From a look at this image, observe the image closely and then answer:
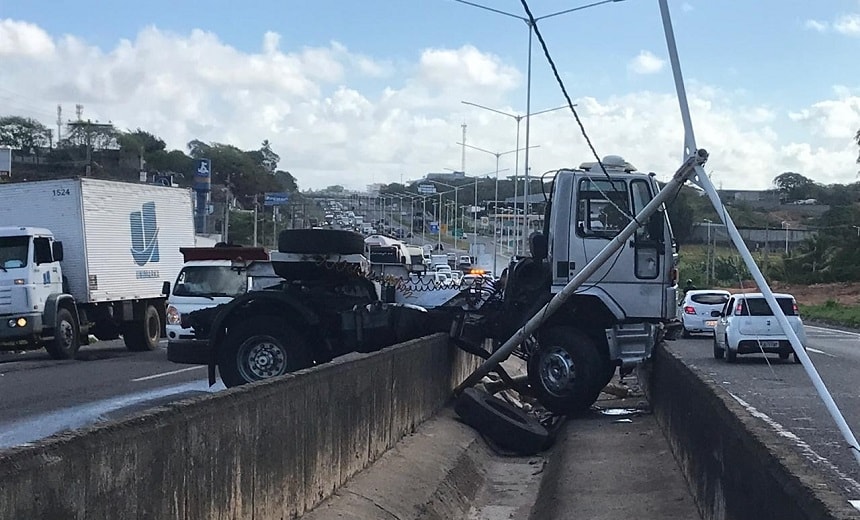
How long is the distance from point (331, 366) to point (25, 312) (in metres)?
15.2

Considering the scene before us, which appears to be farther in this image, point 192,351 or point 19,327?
point 19,327

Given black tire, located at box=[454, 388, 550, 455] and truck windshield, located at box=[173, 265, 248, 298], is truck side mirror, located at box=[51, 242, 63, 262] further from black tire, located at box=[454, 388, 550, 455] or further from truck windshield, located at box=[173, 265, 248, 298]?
black tire, located at box=[454, 388, 550, 455]

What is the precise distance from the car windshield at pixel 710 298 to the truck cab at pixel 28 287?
21780mm

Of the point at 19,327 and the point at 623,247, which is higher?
the point at 623,247

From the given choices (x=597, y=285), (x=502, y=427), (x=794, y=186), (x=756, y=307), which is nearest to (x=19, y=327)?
(x=502, y=427)

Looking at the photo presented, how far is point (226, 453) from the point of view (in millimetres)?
7051

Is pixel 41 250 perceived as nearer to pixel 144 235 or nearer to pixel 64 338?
pixel 64 338

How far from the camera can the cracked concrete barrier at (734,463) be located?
5523mm

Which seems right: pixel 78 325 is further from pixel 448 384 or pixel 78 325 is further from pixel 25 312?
pixel 448 384

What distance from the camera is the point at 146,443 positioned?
19.4ft

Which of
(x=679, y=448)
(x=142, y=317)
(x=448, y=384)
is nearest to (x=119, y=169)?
(x=142, y=317)

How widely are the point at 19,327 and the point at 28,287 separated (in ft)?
2.83

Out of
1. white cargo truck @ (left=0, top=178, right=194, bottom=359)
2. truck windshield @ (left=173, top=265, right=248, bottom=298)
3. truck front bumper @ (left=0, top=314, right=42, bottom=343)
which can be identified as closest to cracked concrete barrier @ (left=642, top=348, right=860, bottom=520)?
truck windshield @ (left=173, top=265, right=248, bottom=298)

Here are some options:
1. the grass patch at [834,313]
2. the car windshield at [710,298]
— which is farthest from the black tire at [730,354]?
the grass patch at [834,313]
